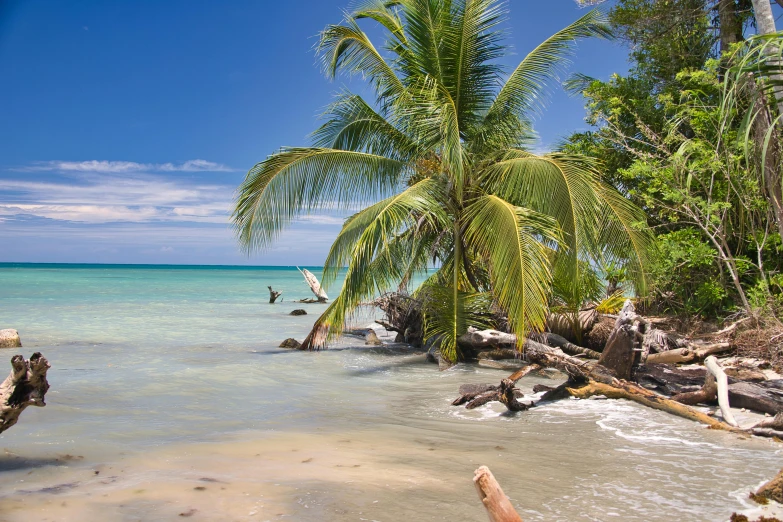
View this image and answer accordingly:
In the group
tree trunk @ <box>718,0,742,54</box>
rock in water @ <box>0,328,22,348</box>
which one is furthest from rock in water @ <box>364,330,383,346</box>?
tree trunk @ <box>718,0,742,54</box>

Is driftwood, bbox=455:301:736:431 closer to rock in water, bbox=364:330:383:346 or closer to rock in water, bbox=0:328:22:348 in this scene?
rock in water, bbox=364:330:383:346

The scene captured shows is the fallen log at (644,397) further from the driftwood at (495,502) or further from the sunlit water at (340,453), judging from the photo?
the driftwood at (495,502)

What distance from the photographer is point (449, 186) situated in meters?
9.28

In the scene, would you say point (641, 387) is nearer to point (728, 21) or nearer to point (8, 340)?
point (728, 21)

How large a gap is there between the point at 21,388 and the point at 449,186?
269 inches

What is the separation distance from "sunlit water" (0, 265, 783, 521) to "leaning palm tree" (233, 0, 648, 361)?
4.78ft

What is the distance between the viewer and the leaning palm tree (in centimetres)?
801

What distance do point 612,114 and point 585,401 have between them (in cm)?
668

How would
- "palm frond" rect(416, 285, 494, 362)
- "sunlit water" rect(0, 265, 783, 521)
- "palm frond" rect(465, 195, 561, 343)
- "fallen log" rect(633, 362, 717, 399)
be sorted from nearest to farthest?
"sunlit water" rect(0, 265, 783, 521), "fallen log" rect(633, 362, 717, 399), "palm frond" rect(465, 195, 561, 343), "palm frond" rect(416, 285, 494, 362)

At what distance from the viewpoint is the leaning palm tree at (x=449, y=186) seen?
801 centimetres

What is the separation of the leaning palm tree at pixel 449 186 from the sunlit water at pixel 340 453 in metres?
1.46

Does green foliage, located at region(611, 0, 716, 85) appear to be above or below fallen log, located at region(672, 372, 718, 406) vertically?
above

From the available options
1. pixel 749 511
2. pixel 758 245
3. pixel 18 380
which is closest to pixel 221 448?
pixel 18 380

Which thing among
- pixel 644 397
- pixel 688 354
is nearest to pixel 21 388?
pixel 644 397
